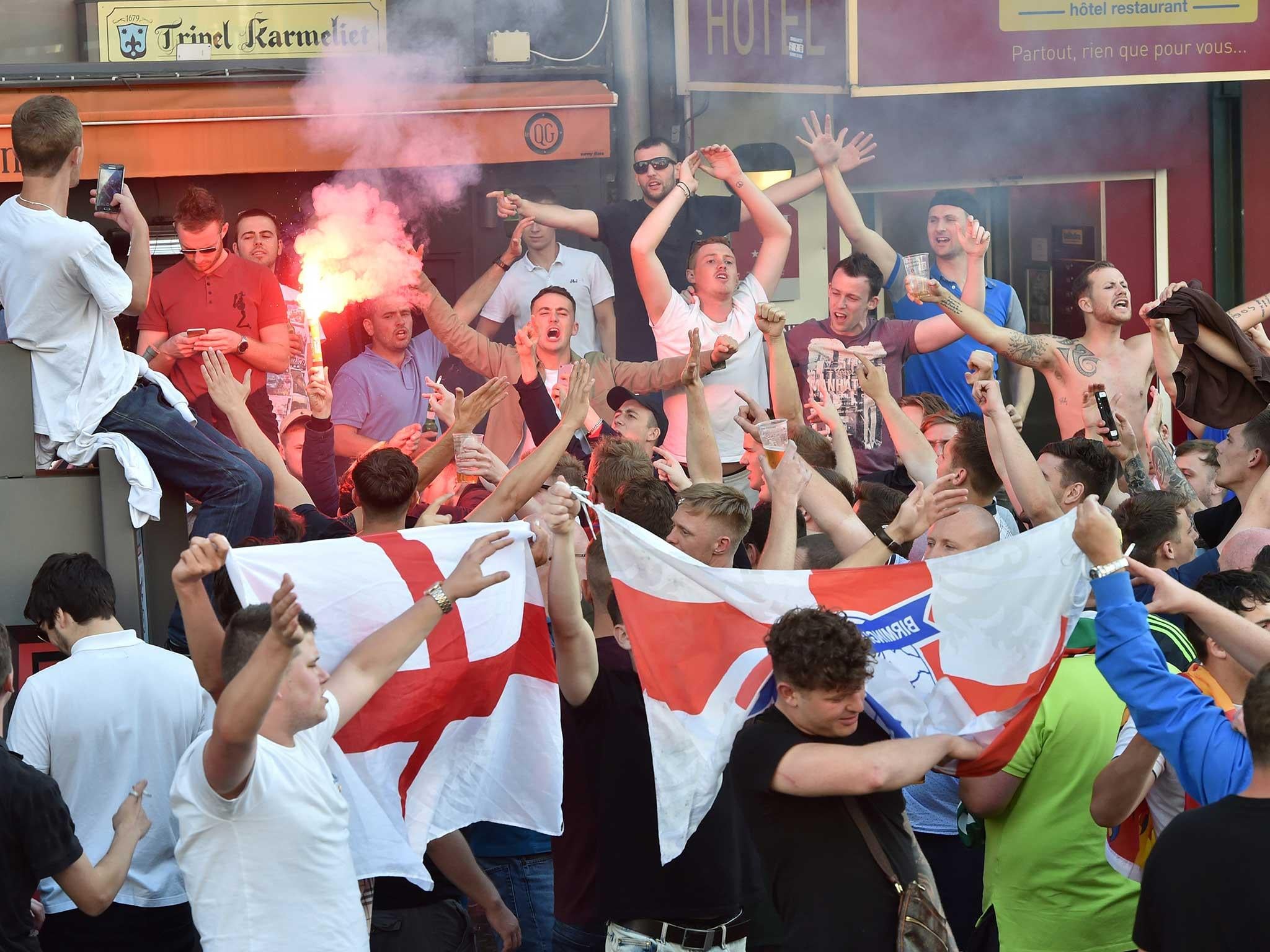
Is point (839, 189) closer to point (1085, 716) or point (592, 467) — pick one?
point (592, 467)

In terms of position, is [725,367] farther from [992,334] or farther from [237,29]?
[237,29]

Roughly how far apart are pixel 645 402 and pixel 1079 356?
2.12 meters

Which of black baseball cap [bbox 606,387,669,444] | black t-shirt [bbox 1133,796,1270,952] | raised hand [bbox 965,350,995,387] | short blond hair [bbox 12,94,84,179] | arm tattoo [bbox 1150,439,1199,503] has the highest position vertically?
short blond hair [bbox 12,94,84,179]

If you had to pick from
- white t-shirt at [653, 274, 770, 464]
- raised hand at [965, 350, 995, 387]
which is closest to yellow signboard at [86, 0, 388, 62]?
→ white t-shirt at [653, 274, 770, 464]

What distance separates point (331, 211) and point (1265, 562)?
18.8 ft

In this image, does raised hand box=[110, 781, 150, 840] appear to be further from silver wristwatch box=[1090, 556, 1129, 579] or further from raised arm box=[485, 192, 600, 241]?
raised arm box=[485, 192, 600, 241]

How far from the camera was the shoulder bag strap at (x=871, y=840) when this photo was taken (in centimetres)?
326

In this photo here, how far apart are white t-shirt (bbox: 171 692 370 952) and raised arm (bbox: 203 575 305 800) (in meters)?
0.15

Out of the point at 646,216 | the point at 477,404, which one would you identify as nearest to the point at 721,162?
the point at 646,216

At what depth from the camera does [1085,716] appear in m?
3.79

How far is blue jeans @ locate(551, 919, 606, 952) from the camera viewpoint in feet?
13.0

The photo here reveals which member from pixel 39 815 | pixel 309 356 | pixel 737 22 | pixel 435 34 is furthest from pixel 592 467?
pixel 435 34

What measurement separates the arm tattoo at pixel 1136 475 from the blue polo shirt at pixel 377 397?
130 inches

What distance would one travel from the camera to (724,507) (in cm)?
441
